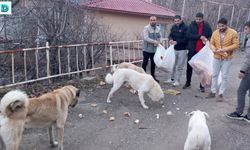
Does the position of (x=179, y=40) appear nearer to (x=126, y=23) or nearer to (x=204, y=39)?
(x=204, y=39)

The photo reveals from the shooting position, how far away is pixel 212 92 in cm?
874

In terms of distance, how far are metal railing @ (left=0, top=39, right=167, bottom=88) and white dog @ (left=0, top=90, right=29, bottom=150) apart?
134 inches

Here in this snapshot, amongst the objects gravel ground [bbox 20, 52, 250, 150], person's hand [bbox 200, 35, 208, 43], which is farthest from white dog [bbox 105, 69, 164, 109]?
person's hand [bbox 200, 35, 208, 43]

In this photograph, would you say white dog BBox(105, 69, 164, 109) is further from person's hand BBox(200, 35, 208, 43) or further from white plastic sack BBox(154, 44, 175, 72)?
person's hand BBox(200, 35, 208, 43)

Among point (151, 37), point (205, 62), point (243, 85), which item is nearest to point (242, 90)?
point (243, 85)

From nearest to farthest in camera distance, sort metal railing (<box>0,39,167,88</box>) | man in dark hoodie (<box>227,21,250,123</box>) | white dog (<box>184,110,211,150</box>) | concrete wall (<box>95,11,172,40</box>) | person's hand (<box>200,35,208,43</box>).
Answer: white dog (<box>184,110,211,150</box>) → man in dark hoodie (<box>227,21,250,123</box>) → metal railing (<box>0,39,167,88</box>) → person's hand (<box>200,35,208,43</box>) → concrete wall (<box>95,11,172,40</box>)

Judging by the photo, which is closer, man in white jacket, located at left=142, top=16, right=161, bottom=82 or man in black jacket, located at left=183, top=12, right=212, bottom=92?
man in black jacket, located at left=183, top=12, right=212, bottom=92

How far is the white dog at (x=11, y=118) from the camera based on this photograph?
4.37 m

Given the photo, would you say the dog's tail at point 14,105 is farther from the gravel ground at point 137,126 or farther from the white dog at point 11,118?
the gravel ground at point 137,126

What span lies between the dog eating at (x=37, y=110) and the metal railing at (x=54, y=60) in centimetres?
287

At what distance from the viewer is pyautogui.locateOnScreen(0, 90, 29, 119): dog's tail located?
4359 mm

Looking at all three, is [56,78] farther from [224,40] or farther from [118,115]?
[224,40]

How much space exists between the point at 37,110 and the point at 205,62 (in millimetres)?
5284

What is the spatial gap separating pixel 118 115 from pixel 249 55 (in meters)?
2.81
